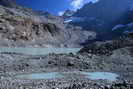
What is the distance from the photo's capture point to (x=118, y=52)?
35.9 metres

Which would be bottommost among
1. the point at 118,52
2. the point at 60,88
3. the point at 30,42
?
the point at 60,88

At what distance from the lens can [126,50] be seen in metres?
36.8

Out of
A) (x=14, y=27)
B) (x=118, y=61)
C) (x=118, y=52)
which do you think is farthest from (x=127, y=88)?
(x=14, y=27)

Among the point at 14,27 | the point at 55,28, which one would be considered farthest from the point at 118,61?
the point at 55,28

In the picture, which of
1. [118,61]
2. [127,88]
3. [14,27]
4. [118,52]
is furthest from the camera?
[14,27]

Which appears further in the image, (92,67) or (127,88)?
(92,67)

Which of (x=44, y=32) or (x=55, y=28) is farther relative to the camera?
(x=55, y=28)

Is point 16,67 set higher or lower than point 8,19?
lower

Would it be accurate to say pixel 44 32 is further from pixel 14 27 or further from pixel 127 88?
pixel 127 88

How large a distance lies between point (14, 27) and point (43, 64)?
82232 mm

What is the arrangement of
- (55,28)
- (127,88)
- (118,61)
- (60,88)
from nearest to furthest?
(127,88) < (60,88) < (118,61) < (55,28)

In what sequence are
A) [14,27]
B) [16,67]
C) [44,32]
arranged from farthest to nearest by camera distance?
[44,32] < [14,27] < [16,67]

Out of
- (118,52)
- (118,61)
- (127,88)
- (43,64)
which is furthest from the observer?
(118,52)

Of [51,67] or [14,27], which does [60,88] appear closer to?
[51,67]
